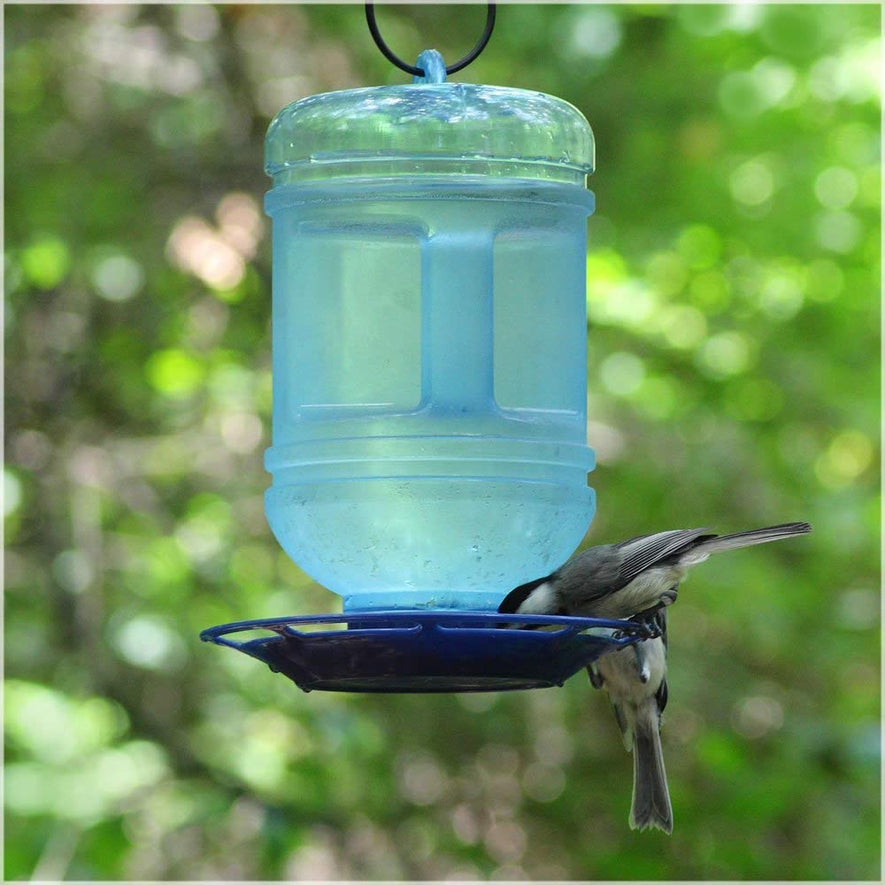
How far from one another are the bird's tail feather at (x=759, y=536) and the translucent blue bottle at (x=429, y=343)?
1.07 feet

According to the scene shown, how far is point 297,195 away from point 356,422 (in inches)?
22.5

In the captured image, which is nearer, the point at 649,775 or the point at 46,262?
the point at 649,775

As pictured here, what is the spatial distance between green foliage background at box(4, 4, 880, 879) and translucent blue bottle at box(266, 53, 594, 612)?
334 cm

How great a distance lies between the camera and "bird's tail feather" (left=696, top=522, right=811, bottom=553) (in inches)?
124

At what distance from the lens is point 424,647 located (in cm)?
289

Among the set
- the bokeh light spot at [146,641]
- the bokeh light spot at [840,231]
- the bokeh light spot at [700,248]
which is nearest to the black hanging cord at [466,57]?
the bokeh light spot at [146,641]

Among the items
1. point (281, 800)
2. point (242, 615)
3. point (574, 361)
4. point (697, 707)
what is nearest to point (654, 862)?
point (697, 707)

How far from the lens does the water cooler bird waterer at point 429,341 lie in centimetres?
341

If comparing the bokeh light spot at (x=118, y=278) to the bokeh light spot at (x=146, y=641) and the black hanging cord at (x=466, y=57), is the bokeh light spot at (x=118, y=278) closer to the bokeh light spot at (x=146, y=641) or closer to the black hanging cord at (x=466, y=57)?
the bokeh light spot at (x=146, y=641)

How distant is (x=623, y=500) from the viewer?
7.65 metres

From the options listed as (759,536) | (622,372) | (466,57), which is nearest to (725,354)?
(622,372)

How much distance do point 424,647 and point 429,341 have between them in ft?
2.79

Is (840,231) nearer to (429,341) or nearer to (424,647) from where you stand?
(429,341)

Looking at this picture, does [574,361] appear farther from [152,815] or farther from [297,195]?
[152,815]
